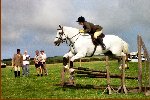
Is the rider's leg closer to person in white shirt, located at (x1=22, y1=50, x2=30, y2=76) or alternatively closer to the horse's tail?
the horse's tail

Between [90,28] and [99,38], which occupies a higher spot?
[90,28]

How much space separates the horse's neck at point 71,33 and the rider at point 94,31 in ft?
1.00

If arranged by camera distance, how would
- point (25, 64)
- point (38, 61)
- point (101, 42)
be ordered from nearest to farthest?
point (101, 42)
point (25, 64)
point (38, 61)

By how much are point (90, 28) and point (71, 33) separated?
1.17 meters

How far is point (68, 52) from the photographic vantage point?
61.0 ft

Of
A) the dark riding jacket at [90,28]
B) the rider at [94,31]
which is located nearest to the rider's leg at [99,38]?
the rider at [94,31]

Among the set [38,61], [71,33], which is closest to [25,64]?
[38,61]

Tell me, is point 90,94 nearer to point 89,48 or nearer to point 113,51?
point 89,48

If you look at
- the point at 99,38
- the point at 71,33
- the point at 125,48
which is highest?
the point at 71,33

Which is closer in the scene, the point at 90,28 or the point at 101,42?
the point at 90,28

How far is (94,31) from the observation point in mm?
18109

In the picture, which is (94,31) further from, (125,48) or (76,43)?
(125,48)

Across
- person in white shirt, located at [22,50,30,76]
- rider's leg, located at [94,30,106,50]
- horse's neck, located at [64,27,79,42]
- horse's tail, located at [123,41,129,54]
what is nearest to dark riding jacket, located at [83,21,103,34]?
rider's leg, located at [94,30,106,50]

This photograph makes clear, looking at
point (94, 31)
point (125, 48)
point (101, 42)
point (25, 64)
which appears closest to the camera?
point (94, 31)
